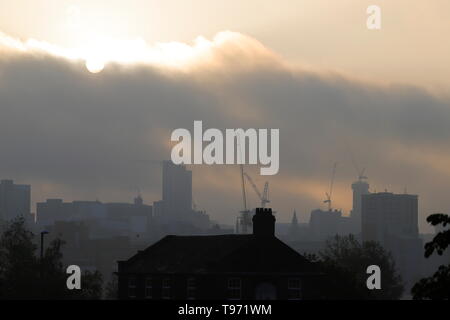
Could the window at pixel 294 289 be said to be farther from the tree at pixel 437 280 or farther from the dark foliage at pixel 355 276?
the tree at pixel 437 280

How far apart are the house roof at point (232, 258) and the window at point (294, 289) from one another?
110 centimetres

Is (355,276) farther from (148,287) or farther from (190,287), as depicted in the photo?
(190,287)

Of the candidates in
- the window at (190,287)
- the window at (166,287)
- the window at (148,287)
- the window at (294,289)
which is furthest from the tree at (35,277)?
the window at (294,289)

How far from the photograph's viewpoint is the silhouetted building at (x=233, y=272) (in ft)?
362

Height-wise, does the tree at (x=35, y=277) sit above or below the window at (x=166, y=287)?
above

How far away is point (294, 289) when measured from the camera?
11200cm

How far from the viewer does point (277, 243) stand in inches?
4481

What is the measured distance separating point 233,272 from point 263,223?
7.19 metres

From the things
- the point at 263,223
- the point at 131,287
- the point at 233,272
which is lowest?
the point at 131,287

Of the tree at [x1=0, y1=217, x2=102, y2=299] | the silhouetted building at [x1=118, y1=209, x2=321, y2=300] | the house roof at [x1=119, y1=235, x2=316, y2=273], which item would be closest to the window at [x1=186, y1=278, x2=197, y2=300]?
the silhouetted building at [x1=118, y1=209, x2=321, y2=300]

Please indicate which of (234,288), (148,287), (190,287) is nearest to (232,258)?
(234,288)
